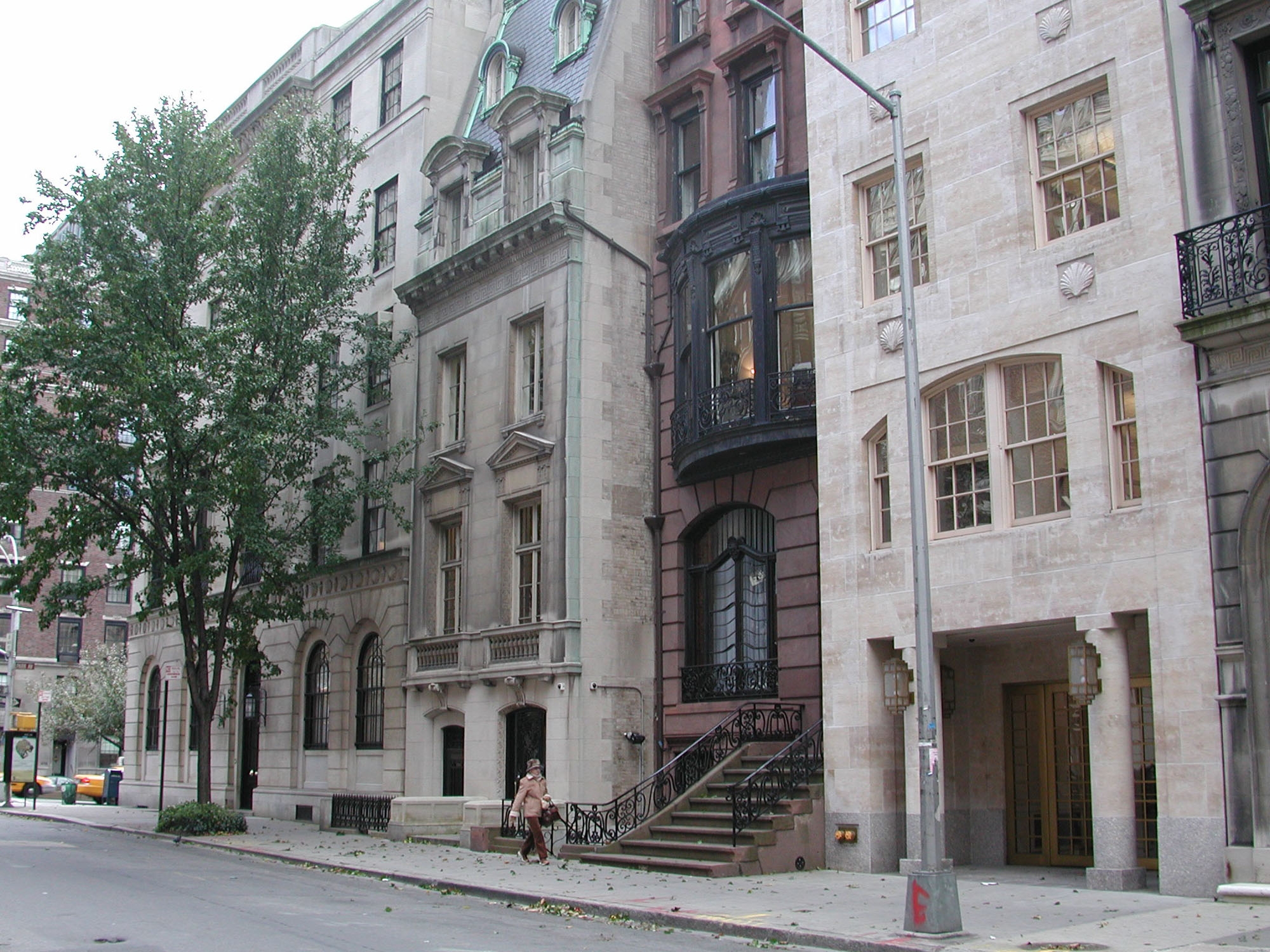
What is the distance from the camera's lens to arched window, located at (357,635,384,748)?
31.9m

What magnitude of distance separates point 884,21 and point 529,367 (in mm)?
11048

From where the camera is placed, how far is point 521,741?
2656cm

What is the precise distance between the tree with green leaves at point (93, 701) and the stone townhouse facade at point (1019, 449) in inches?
1913

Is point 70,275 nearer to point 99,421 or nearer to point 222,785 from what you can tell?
point 99,421

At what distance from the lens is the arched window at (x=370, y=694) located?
105 feet

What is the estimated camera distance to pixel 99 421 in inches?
1105

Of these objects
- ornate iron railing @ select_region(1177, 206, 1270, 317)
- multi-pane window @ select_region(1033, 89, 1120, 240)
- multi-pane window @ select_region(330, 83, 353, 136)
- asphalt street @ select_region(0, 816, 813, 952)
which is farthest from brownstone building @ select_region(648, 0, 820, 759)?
multi-pane window @ select_region(330, 83, 353, 136)

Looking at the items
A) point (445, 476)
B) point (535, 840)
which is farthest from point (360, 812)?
point (535, 840)

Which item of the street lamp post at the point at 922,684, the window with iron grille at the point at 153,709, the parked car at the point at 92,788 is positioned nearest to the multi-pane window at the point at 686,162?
the street lamp post at the point at 922,684

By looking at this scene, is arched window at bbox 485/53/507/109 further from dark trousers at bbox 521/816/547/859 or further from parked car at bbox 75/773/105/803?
parked car at bbox 75/773/105/803

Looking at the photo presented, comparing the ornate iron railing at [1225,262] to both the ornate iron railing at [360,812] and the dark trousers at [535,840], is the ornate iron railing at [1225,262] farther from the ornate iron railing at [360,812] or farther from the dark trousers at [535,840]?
the ornate iron railing at [360,812]

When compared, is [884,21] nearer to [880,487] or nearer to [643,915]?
[880,487]

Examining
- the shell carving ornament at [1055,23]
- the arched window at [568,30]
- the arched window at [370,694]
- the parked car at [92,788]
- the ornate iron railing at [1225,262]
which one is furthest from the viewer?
the parked car at [92,788]

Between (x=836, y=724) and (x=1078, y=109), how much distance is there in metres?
9.29
